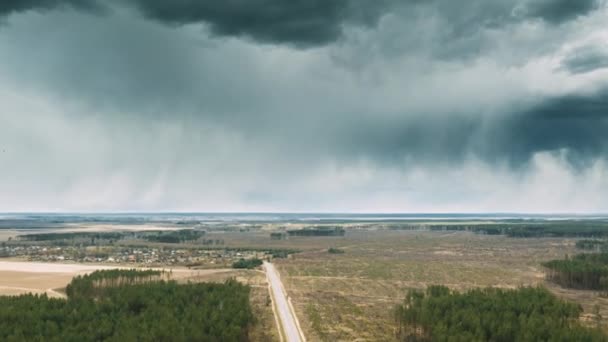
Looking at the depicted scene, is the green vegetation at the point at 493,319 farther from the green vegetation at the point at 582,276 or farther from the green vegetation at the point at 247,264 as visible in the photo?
the green vegetation at the point at 247,264

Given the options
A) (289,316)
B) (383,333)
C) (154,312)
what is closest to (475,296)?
(383,333)

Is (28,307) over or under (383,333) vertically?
over

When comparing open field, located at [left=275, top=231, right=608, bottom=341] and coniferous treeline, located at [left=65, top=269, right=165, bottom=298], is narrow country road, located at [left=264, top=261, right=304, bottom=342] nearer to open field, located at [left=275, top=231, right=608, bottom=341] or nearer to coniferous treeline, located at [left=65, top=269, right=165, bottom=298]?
open field, located at [left=275, top=231, right=608, bottom=341]

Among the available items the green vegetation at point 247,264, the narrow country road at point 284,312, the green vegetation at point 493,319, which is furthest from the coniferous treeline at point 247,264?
the green vegetation at point 493,319

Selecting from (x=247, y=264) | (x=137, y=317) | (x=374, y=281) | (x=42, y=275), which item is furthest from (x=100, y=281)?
(x=374, y=281)

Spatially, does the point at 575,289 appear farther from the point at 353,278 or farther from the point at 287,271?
the point at 287,271

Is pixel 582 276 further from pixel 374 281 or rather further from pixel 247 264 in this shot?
pixel 247 264

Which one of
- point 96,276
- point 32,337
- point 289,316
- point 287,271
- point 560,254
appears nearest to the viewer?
point 32,337
